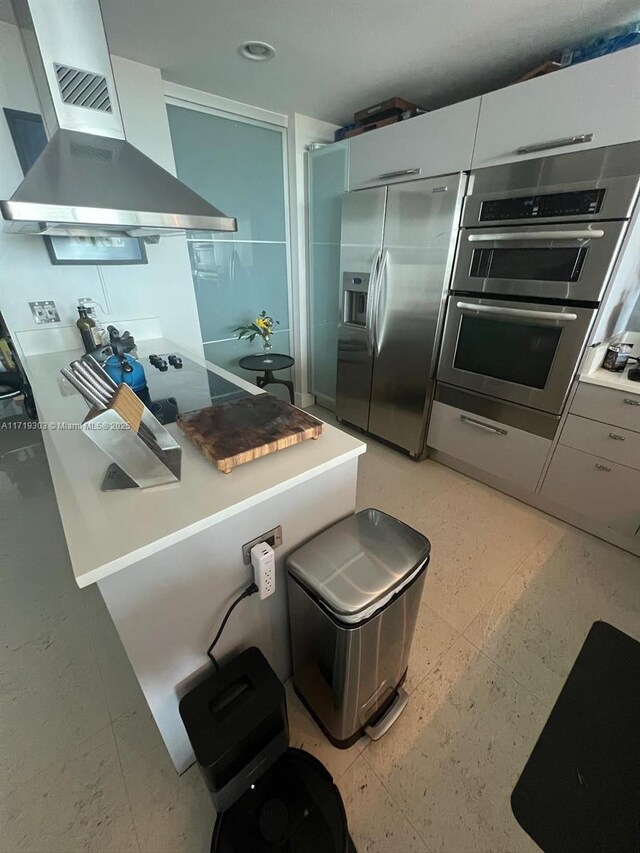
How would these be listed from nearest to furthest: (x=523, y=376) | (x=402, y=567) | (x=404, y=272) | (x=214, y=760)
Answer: (x=214, y=760), (x=402, y=567), (x=523, y=376), (x=404, y=272)

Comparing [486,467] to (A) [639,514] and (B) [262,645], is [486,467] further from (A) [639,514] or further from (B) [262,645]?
(B) [262,645]

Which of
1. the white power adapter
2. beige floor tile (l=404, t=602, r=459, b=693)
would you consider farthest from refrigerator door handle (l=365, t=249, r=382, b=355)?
the white power adapter

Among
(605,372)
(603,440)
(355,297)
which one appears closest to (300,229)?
(355,297)

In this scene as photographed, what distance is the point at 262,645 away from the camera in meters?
1.13

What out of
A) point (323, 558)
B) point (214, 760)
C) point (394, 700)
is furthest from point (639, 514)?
point (214, 760)

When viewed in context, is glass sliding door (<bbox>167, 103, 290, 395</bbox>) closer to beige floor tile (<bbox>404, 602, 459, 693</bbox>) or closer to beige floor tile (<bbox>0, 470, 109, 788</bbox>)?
beige floor tile (<bbox>0, 470, 109, 788</bbox>)

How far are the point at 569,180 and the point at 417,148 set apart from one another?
888 millimetres

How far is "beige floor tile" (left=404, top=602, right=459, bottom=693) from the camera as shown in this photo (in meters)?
1.32

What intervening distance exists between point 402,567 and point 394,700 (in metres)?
0.66

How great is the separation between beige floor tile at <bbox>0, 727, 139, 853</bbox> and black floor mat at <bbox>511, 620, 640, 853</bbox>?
1161mm

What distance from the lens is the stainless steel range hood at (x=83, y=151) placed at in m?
0.98

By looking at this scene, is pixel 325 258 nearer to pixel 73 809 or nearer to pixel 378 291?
pixel 378 291

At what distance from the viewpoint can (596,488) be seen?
1819 mm

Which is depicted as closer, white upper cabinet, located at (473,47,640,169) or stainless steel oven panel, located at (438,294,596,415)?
white upper cabinet, located at (473,47,640,169)
